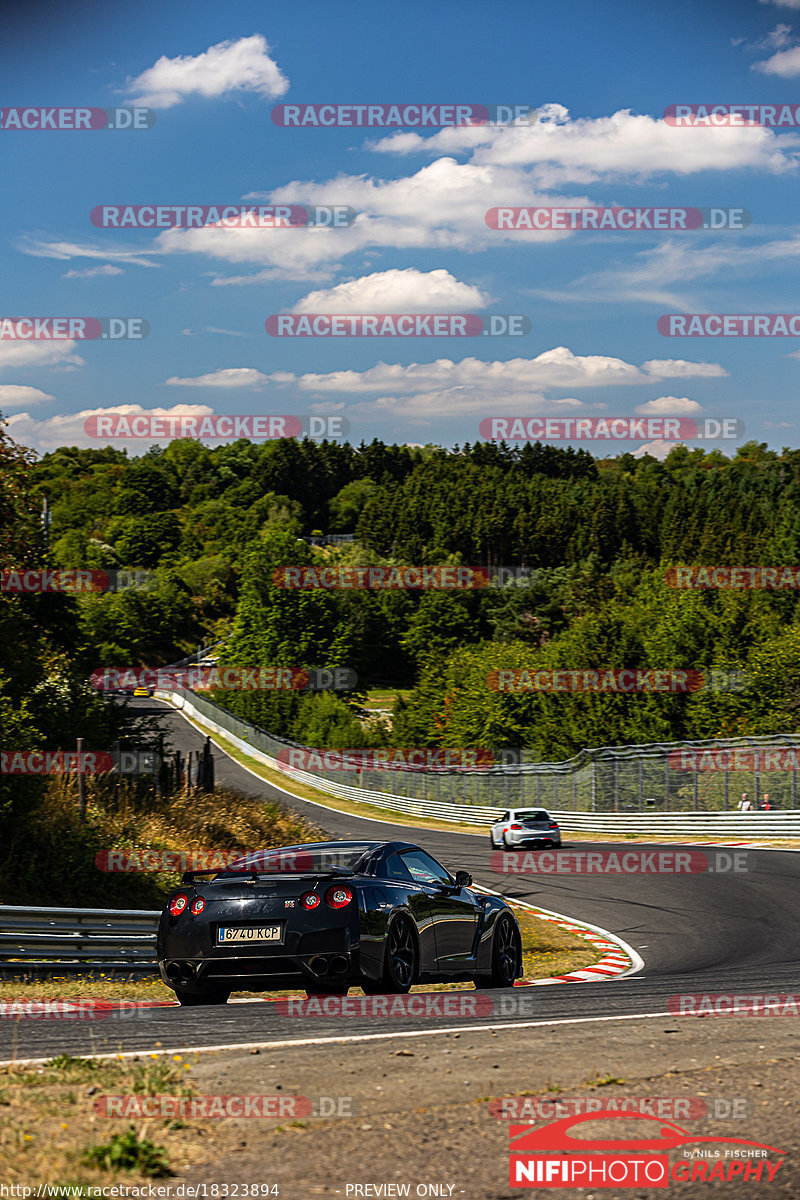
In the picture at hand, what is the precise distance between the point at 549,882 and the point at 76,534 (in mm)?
132152

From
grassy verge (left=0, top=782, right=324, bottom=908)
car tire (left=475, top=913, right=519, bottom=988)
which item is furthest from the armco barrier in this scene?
car tire (left=475, top=913, right=519, bottom=988)

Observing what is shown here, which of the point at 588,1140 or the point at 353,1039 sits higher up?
the point at 588,1140

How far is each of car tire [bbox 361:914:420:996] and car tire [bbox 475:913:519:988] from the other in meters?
1.63

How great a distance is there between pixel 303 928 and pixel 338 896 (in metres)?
0.33

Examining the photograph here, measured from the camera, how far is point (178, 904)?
8.41 m

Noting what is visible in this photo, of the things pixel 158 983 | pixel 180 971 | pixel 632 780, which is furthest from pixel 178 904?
pixel 632 780

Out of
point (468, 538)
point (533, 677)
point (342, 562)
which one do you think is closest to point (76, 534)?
point (342, 562)

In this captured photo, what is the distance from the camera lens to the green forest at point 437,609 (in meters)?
34.8

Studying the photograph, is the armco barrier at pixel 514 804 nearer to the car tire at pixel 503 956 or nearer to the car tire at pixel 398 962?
the car tire at pixel 503 956

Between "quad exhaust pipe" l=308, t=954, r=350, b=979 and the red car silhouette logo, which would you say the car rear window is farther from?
the red car silhouette logo

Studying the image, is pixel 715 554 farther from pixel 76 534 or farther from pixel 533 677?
pixel 76 534

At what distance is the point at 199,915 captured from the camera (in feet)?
27.0

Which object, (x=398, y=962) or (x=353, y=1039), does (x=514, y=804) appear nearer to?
(x=398, y=962)

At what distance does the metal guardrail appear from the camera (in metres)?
10.9
